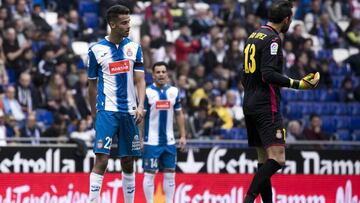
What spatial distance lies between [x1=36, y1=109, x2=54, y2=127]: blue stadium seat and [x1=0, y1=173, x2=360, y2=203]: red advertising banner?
3.74 meters

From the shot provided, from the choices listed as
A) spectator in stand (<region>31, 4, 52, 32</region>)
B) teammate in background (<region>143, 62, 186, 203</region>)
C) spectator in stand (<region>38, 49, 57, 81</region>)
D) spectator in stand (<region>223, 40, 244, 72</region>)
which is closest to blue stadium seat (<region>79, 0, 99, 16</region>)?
spectator in stand (<region>31, 4, 52, 32</region>)

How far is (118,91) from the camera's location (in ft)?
36.7

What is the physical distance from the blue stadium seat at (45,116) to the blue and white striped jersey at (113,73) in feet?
23.1

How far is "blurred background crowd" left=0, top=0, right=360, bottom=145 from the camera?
60.1 feet

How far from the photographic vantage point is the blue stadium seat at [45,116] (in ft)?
59.5

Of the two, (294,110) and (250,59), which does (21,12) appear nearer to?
(294,110)

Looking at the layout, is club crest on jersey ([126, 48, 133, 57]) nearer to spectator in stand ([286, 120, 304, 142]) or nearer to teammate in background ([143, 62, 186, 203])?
teammate in background ([143, 62, 186, 203])

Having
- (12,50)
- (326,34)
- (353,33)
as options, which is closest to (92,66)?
(12,50)

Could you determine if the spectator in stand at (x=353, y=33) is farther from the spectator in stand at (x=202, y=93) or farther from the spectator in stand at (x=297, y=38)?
the spectator in stand at (x=202, y=93)

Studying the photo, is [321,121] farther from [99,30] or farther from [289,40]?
[99,30]

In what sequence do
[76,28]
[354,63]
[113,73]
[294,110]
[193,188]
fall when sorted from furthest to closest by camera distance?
[354,63], [76,28], [294,110], [193,188], [113,73]

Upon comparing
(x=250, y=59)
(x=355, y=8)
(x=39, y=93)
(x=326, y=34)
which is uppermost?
(x=355, y=8)

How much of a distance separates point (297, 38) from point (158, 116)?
27.0ft

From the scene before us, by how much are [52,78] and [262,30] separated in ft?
26.8
